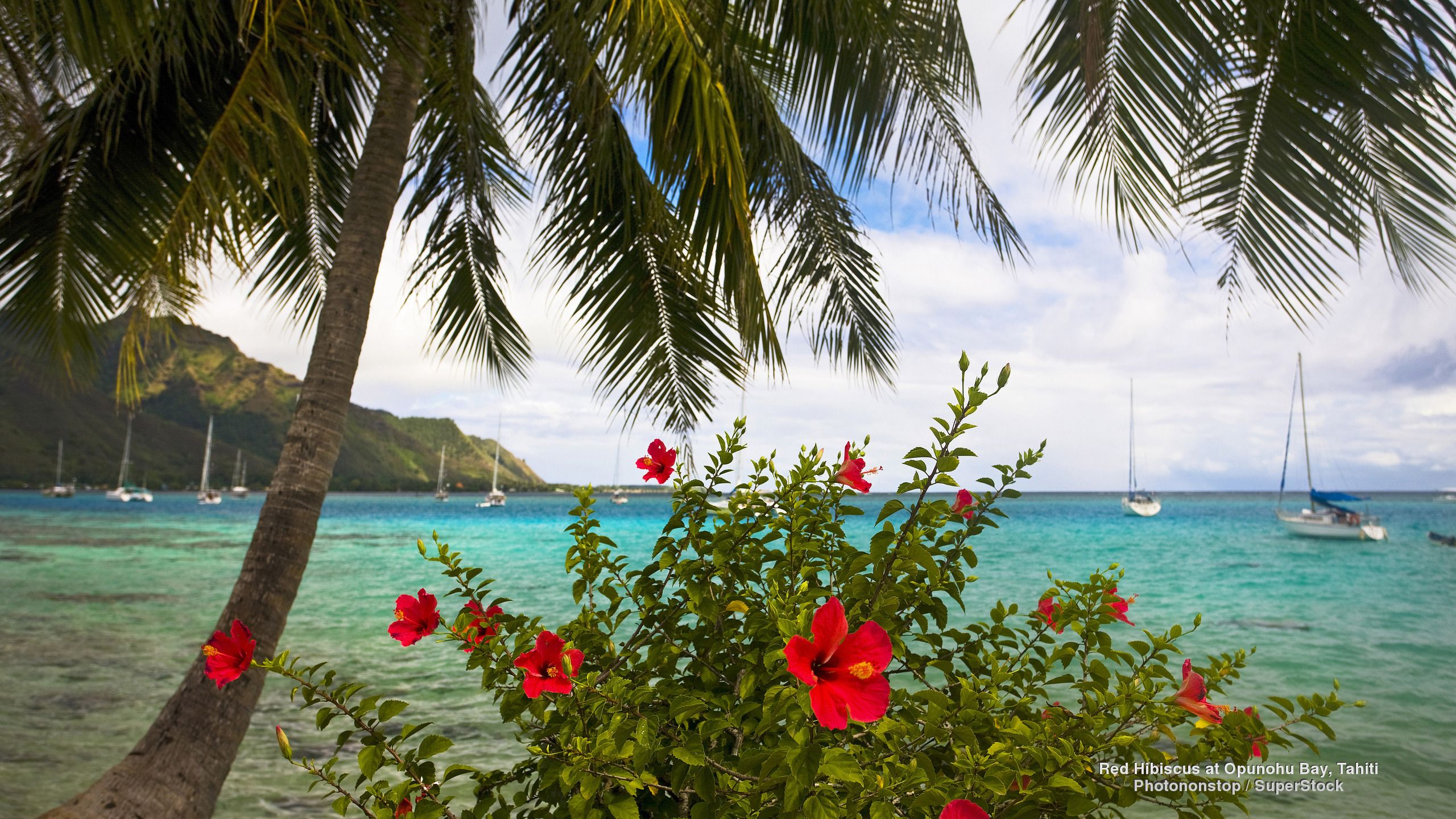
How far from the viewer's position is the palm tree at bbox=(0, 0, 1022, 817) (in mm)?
2551

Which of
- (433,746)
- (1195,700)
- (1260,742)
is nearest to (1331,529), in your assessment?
(1260,742)

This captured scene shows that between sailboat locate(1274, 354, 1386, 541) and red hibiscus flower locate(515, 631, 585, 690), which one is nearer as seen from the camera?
red hibiscus flower locate(515, 631, 585, 690)

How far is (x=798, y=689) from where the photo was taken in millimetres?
915

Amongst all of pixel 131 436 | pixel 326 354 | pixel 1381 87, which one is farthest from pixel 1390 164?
pixel 131 436

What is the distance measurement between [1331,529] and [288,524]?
1441 inches

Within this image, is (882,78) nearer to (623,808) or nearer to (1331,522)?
(623,808)

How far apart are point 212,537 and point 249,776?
28681 mm

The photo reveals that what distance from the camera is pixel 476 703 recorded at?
19.9 feet

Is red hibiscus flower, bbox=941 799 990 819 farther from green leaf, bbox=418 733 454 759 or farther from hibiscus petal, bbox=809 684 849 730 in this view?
green leaf, bbox=418 733 454 759

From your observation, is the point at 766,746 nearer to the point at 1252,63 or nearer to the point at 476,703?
the point at 1252,63

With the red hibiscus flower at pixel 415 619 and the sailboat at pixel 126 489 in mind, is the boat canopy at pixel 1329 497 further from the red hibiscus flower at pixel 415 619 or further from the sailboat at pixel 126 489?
the sailboat at pixel 126 489

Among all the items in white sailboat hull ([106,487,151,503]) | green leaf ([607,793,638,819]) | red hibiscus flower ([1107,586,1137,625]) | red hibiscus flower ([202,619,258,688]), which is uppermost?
red hibiscus flower ([1107,586,1137,625])

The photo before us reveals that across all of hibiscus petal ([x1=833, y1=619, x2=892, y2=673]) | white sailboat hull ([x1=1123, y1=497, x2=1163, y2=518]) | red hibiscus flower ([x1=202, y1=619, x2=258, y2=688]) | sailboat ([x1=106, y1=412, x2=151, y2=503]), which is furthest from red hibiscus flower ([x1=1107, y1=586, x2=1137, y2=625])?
sailboat ([x1=106, y1=412, x2=151, y2=503])

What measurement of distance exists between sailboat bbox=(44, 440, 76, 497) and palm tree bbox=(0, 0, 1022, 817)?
70490 millimetres
